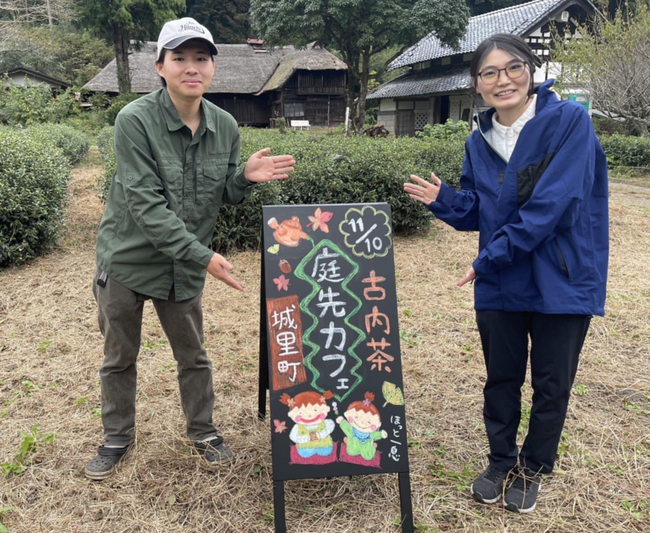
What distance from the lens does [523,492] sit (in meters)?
2.32

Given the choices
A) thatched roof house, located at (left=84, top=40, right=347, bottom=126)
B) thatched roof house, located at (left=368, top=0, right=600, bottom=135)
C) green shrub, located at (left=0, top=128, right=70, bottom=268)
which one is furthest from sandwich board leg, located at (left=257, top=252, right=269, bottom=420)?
thatched roof house, located at (left=84, top=40, right=347, bottom=126)

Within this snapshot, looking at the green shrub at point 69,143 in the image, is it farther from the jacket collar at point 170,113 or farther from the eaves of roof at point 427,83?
the eaves of roof at point 427,83

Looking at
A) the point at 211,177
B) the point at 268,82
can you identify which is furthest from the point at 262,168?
the point at 268,82

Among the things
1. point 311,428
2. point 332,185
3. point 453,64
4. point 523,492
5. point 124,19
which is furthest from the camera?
point 453,64

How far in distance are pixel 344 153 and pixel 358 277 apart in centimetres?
477

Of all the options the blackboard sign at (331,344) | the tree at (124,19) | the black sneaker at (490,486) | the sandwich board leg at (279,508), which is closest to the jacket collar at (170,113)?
the blackboard sign at (331,344)

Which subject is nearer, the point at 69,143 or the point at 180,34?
the point at 180,34

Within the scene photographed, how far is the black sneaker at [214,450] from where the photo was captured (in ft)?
8.60

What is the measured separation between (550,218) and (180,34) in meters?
1.62

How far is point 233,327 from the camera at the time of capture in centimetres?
436

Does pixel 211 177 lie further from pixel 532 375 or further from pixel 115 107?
pixel 115 107

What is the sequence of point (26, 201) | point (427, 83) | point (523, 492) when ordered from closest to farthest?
1. point (523, 492)
2. point (26, 201)
3. point (427, 83)

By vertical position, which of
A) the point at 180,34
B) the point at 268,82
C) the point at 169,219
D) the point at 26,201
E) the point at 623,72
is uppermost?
the point at 268,82

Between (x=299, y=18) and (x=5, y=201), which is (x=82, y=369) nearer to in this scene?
(x=5, y=201)
